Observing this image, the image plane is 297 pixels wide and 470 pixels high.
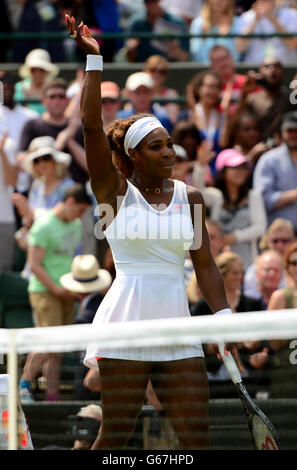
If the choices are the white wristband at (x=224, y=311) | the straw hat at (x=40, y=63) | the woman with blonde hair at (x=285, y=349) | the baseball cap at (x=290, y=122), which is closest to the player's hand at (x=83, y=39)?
the white wristband at (x=224, y=311)

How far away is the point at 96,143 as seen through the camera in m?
4.74

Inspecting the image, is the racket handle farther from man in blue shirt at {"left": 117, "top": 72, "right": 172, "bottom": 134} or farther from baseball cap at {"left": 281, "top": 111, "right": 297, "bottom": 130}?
man in blue shirt at {"left": 117, "top": 72, "right": 172, "bottom": 134}

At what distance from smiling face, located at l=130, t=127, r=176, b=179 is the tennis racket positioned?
877mm

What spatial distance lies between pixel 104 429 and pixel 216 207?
461cm

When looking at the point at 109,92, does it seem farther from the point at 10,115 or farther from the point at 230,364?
the point at 230,364

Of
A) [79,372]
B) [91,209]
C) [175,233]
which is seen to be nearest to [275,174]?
[91,209]

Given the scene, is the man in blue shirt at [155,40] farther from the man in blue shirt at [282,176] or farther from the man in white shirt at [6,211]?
the man in blue shirt at [282,176]

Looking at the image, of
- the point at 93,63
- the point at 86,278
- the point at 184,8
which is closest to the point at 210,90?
the point at 86,278

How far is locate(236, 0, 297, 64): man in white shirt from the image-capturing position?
12.2 metres

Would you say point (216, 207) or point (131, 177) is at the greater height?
point (216, 207)

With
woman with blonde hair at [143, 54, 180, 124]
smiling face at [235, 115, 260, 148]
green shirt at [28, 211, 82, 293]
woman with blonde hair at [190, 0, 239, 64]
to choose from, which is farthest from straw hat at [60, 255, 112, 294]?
woman with blonde hair at [190, 0, 239, 64]

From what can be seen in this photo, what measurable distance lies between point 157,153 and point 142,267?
1.80 ft

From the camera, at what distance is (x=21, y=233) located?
31.1 feet

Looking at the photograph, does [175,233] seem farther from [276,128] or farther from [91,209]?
[276,128]
